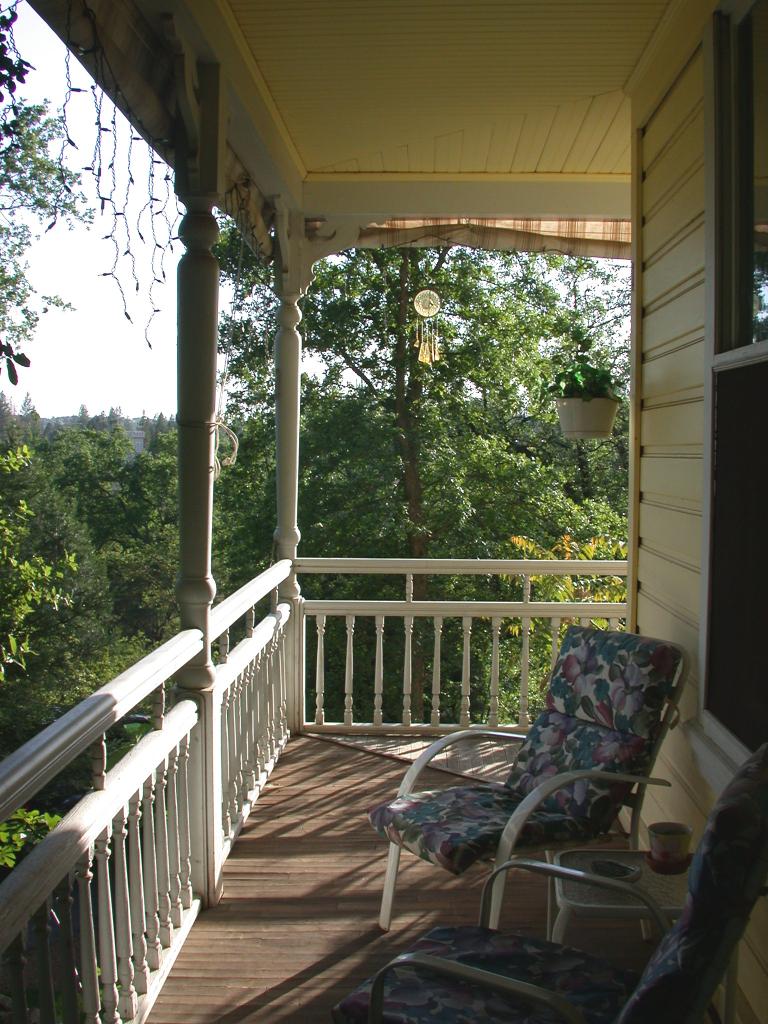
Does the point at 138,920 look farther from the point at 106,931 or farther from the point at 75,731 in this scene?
the point at 75,731

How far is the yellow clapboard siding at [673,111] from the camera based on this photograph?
271 cm

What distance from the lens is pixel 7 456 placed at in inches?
301

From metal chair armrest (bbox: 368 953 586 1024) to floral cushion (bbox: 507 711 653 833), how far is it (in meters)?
1.11

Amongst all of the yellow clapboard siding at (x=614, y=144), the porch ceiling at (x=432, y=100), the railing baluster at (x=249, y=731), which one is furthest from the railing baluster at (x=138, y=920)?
the yellow clapboard siding at (x=614, y=144)

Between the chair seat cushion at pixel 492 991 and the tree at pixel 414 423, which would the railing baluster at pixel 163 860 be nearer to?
the chair seat cushion at pixel 492 991

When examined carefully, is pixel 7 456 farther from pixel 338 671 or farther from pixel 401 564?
pixel 338 671

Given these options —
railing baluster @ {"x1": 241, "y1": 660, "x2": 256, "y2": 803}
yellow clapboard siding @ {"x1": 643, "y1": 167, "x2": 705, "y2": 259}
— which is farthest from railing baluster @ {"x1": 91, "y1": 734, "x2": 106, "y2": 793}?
yellow clapboard siding @ {"x1": 643, "y1": 167, "x2": 705, "y2": 259}

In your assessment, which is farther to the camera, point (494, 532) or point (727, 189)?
point (494, 532)

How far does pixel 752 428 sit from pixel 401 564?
2945 millimetres

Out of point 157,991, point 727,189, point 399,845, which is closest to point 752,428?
point 727,189

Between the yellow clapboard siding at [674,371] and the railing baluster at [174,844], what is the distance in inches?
73.6

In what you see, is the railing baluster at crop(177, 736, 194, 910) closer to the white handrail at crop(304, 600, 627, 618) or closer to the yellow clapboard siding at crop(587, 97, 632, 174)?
the white handrail at crop(304, 600, 627, 618)

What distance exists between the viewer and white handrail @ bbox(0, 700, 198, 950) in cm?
145

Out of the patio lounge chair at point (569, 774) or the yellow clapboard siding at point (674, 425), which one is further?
the yellow clapboard siding at point (674, 425)
